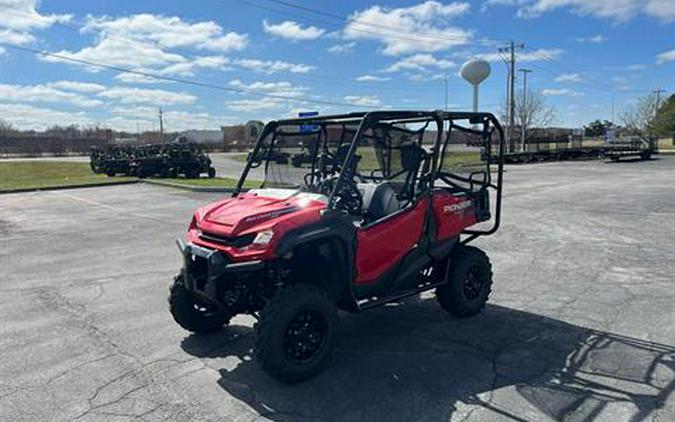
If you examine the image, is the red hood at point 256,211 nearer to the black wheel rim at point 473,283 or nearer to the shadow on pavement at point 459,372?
the shadow on pavement at point 459,372

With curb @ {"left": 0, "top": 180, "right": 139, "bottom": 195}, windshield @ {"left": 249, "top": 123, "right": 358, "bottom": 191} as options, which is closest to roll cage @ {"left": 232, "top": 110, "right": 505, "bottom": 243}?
windshield @ {"left": 249, "top": 123, "right": 358, "bottom": 191}

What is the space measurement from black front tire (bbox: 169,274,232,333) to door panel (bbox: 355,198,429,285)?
4.39 feet

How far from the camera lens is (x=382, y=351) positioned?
15.3 ft

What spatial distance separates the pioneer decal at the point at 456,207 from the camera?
5184 mm

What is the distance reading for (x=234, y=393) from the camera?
393cm

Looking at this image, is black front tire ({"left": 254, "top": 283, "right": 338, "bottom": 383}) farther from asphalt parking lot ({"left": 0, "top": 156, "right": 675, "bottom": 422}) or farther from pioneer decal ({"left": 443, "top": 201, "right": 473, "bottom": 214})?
pioneer decal ({"left": 443, "top": 201, "right": 473, "bottom": 214})

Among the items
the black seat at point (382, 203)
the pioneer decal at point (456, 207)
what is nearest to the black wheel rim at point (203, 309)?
the black seat at point (382, 203)

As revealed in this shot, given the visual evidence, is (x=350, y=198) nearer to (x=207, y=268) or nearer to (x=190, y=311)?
(x=207, y=268)

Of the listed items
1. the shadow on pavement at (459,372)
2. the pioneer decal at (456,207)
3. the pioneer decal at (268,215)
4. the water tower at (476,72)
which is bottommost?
the shadow on pavement at (459,372)

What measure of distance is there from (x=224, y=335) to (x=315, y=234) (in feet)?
5.38

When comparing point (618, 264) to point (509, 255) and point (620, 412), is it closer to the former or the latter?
point (509, 255)

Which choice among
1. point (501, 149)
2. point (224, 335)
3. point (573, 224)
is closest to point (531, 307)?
point (501, 149)

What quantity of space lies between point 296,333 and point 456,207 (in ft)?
6.94

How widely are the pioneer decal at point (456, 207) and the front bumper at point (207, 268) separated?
6.59 feet
